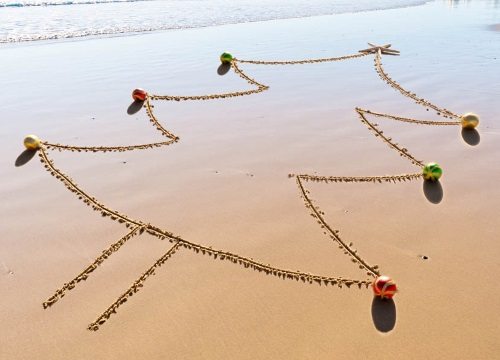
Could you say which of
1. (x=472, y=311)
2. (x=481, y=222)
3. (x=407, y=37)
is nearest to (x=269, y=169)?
(x=481, y=222)

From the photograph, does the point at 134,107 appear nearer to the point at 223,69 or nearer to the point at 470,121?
the point at 223,69

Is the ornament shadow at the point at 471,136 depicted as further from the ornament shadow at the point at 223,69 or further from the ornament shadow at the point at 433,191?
the ornament shadow at the point at 223,69

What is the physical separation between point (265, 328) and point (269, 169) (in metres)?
2.84

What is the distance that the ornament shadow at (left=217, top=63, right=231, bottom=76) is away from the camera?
10.3m

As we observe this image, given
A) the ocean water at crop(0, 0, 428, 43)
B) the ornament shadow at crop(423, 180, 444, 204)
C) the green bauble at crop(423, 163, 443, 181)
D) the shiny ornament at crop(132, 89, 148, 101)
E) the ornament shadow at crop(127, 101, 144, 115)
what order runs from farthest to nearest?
1. the ocean water at crop(0, 0, 428, 43)
2. the shiny ornament at crop(132, 89, 148, 101)
3. the ornament shadow at crop(127, 101, 144, 115)
4. the green bauble at crop(423, 163, 443, 181)
5. the ornament shadow at crop(423, 180, 444, 204)

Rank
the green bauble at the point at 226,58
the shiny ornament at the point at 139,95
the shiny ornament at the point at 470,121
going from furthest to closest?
the green bauble at the point at 226,58
the shiny ornament at the point at 139,95
the shiny ornament at the point at 470,121

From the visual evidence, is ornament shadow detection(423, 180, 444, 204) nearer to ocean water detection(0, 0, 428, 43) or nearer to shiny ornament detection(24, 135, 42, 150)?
shiny ornament detection(24, 135, 42, 150)

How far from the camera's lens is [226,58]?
35.4ft

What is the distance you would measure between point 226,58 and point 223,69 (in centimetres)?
40

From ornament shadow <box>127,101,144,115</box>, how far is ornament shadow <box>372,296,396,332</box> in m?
6.10

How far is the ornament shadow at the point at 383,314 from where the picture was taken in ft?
10.9

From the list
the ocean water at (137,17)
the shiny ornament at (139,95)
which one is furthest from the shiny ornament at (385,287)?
the ocean water at (137,17)

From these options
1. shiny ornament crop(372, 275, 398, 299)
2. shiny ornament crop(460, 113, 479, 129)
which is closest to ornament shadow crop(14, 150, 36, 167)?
shiny ornament crop(372, 275, 398, 299)

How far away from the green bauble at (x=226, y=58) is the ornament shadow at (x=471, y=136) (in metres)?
6.29
